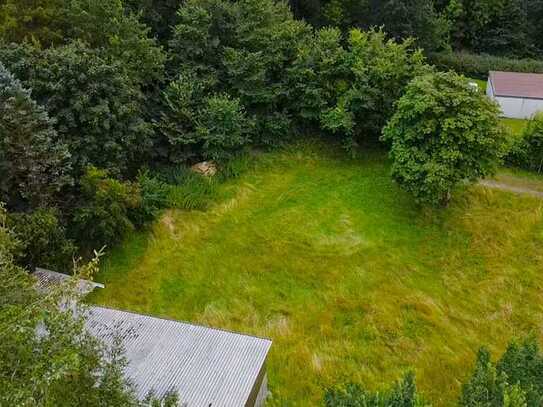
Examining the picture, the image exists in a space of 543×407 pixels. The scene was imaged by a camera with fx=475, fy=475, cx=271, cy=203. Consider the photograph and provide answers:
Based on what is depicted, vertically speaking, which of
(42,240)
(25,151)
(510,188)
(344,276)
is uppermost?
(25,151)

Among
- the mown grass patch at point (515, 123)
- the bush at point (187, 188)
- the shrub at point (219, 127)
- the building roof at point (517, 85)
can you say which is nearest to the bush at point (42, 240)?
the bush at point (187, 188)

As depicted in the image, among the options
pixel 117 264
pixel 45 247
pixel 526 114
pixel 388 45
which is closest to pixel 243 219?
pixel 117 264

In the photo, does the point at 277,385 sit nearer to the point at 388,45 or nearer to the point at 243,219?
the point at 243,219

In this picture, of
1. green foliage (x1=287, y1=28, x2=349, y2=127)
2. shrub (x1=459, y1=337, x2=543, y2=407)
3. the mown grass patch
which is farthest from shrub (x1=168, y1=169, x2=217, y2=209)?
the mown grass patch

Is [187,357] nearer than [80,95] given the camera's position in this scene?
→ Yes

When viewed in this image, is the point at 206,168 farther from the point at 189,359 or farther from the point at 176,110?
the point at 189,359

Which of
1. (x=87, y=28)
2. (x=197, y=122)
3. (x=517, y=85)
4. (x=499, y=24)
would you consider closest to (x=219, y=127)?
(x=197, y=122)
